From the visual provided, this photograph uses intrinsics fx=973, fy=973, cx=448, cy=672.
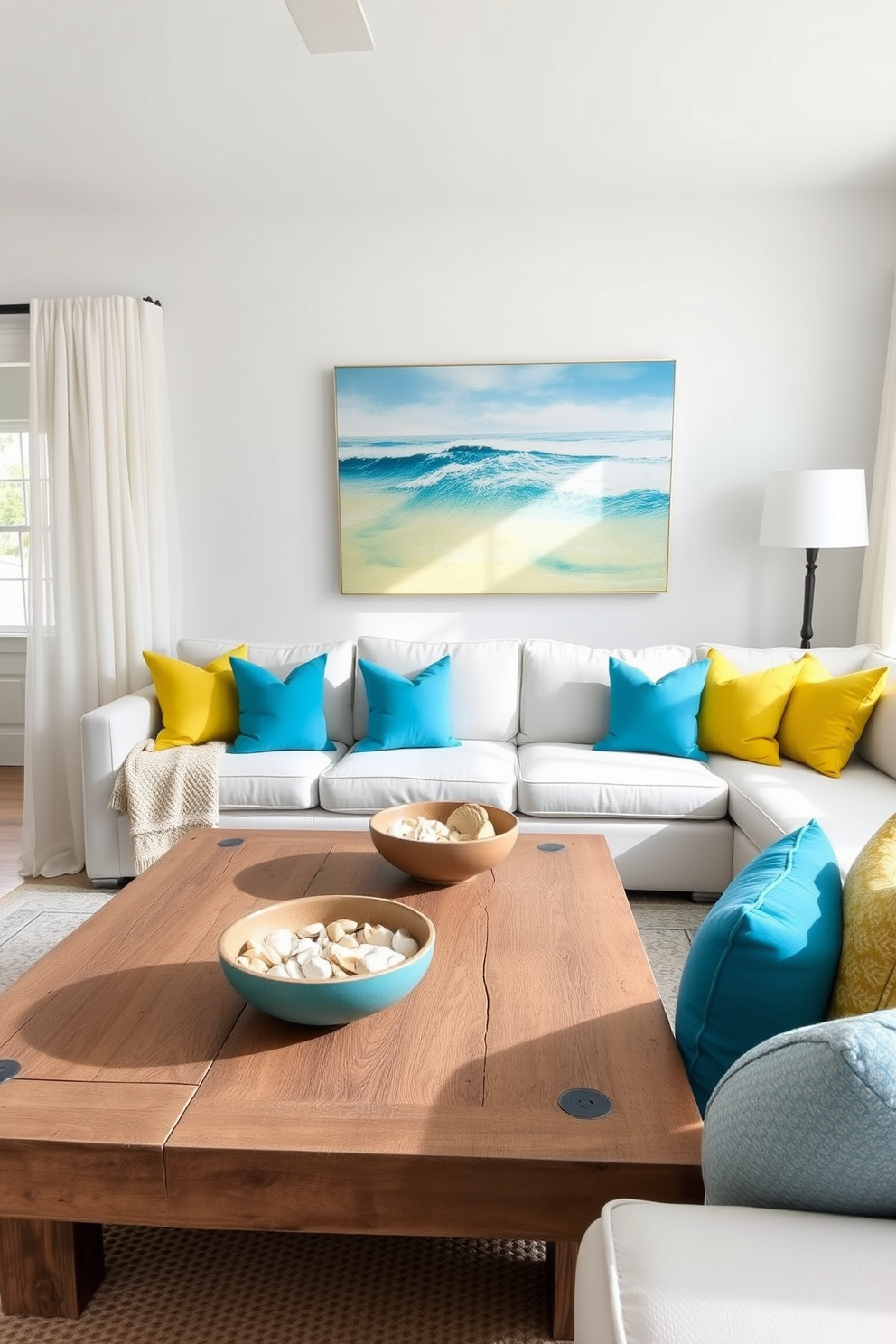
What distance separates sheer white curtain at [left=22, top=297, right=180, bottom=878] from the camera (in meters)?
4.09

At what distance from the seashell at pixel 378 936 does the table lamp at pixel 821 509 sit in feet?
8.99

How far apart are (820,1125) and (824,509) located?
10.7ft

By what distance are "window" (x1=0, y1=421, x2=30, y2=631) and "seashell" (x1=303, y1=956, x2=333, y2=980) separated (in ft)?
16.1

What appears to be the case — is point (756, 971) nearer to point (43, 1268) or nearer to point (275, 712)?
point (43, 1268)

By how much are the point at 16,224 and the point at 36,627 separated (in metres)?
1.80

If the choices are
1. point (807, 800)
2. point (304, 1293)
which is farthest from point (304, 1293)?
point (807, 800)

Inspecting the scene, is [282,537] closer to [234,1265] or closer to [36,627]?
[36,627]

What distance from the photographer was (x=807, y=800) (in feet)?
10.1

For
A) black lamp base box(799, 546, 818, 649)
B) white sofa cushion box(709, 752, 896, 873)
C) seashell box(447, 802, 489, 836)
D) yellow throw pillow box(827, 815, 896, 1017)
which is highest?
black lamp base box(799, 546, 818, 649)

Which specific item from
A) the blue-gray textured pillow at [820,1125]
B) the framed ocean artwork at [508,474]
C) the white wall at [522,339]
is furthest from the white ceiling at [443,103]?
the blue-gray textured pillow at [820,1125]

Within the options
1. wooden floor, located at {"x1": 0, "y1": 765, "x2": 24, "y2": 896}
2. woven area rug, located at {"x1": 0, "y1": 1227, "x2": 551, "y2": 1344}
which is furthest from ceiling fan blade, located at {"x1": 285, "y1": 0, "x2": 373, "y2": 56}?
wooden floor, located at {"x1": 0, "y1": 765, "x2": 24, "y2": 896}

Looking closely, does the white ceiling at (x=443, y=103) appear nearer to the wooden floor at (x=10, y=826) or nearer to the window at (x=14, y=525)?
the window at (x=14, y=525)

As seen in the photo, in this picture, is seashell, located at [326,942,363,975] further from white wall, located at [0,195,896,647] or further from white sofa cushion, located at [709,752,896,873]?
white wall, located at [0,195,896,647]

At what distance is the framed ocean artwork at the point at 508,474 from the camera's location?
13.9 ft
